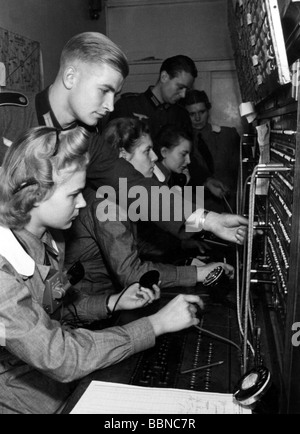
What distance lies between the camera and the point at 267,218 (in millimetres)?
1442

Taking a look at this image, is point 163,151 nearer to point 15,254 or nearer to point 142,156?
point 142,156

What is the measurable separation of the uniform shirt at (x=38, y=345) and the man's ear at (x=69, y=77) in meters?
0.64

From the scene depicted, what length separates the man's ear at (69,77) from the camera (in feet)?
5.58

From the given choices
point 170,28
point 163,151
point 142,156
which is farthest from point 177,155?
point 170,28

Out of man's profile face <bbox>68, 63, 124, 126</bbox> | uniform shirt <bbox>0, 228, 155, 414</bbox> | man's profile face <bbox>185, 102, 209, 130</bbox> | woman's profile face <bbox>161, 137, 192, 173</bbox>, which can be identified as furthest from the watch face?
man's profile face <bbox>185, 102, 209, 130</bbox>

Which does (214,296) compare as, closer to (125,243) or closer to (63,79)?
(125,243)

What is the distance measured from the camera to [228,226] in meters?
1.72

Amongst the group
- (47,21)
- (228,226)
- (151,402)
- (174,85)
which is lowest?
(151,402)

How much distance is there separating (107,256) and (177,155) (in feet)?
4.49

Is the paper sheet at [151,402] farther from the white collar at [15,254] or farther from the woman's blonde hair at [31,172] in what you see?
Result: the woman's blonde hair at [31,172]

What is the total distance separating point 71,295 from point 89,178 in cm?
63

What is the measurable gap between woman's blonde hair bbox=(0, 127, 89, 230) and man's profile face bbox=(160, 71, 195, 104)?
203cm

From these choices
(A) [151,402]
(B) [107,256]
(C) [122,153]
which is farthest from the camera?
(C) [122,153]

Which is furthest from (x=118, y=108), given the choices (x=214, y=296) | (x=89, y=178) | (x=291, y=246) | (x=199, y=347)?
(x=291, y=246)
